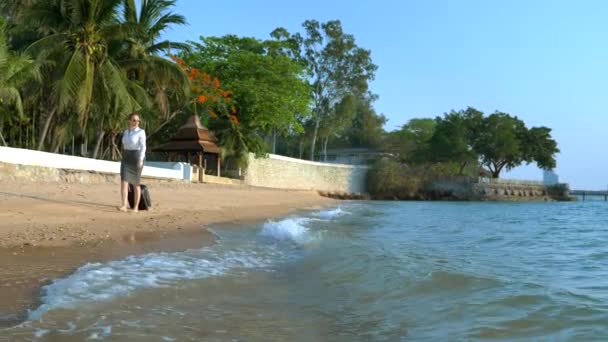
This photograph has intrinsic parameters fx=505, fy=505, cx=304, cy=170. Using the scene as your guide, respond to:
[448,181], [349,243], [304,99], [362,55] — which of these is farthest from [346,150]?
[349,243]

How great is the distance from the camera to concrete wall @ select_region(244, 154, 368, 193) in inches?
1267

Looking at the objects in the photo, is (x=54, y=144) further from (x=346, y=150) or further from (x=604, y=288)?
(x=346, y=150)

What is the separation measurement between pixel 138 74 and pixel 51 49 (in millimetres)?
A: 4836

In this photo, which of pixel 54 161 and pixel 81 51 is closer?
pixel 54 161

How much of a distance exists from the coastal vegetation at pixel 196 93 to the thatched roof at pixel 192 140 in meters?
1.11

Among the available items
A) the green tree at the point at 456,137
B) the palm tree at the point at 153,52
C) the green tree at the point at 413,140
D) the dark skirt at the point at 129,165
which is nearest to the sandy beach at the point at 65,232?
the dark skirt at the point at 129,165

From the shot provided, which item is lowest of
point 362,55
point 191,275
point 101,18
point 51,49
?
point 191,275

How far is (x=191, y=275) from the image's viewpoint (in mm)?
4699

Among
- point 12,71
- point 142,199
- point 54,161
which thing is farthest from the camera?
point 12,71

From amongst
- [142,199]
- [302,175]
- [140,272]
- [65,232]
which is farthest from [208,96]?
[140,272]

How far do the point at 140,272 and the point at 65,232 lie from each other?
7.45 feet

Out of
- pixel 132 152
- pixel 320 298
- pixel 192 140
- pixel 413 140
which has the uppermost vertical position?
pixel 413 140

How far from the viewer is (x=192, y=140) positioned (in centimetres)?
2494

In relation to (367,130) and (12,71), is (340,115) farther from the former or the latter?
(12,71)
